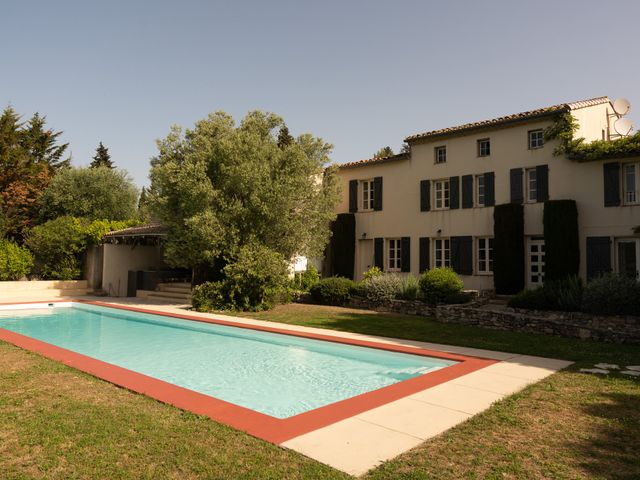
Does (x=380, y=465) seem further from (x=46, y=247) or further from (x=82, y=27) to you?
(x=46, y=247)

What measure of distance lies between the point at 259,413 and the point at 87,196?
32.5 metres

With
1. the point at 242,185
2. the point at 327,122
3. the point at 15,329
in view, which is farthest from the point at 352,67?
the point at 15,329

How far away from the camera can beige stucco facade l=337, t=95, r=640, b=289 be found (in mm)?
16203

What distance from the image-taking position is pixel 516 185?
1788 centimetres

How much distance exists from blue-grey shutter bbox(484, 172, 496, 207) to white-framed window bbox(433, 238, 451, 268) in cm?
246

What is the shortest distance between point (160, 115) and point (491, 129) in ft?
46.4

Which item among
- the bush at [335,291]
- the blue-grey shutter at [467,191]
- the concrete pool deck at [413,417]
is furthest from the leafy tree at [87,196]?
the concrete pool deck at [413,417]

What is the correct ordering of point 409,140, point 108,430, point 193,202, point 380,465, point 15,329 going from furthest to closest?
1. point 409,140
2. point 193,202
3. point 15,329
4. point 108,430
5. point 380,465

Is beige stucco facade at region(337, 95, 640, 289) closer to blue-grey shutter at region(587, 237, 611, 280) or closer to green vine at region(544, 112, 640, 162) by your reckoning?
blue-grey shutter at region(587, 237, 611, 280)

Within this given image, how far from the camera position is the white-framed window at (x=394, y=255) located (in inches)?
834

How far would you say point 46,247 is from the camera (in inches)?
1017

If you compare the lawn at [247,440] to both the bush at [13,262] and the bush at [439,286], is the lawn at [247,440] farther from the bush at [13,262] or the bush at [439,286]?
the bush at [13,262]

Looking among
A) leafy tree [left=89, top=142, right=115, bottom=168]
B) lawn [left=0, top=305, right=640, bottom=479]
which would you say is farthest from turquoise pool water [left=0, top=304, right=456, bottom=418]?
leafy tree [left=89, top=142, right=115, bottom=168]

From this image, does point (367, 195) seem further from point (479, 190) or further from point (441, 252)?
point (479, 190)
